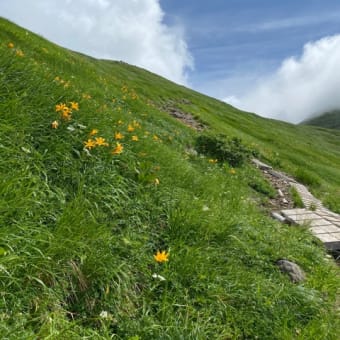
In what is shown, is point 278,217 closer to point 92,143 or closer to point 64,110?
point 92,143

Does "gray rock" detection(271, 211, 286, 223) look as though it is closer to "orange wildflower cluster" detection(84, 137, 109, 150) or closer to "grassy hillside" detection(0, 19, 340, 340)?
"grassy hillside" detection(0, 19, 340, 340)

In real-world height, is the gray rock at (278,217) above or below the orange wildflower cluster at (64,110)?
below

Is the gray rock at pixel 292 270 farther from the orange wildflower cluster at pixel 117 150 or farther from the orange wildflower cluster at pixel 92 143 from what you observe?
the orange wildflower cluster at pixel 92 143

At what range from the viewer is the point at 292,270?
4812 millimetres

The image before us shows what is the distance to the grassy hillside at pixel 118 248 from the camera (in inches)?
120

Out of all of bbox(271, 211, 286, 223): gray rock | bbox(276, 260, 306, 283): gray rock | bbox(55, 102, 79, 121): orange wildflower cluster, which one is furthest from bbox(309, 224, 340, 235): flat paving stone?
bbox(55, 102, 79, 121): orange wildflower cluster

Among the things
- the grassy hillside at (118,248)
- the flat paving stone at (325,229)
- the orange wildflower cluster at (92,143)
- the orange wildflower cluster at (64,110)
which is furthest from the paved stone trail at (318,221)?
the orange wildflower cluster at (64,110)

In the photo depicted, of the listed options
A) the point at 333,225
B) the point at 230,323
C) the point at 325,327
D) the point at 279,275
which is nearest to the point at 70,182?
the point at 230,323

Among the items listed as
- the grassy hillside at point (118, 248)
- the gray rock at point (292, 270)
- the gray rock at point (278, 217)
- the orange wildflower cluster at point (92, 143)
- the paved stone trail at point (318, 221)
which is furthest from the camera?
the gray rock at point (278, 217)

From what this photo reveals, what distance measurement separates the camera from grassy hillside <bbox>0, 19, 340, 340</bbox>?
3053mm

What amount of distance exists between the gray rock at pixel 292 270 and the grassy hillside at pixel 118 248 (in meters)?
0.11

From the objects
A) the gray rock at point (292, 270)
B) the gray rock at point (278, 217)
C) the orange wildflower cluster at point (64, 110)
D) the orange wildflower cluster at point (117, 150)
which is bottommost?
the gray rock at point (292, 270)

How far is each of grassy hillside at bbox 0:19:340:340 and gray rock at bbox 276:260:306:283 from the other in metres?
0.11

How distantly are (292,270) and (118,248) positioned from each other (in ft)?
7.87
